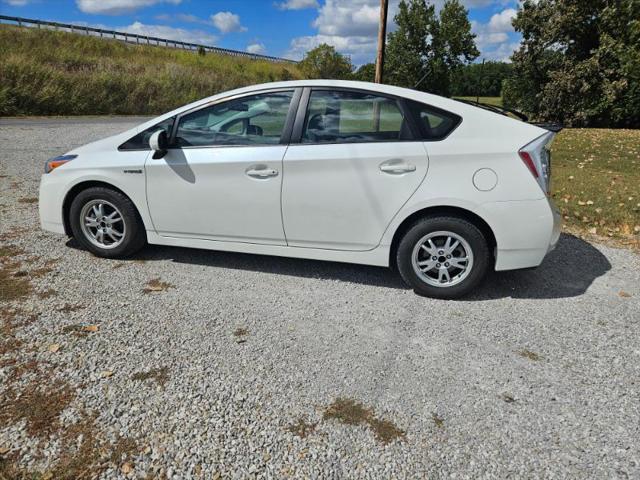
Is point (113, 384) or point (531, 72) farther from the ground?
point (531, 72)

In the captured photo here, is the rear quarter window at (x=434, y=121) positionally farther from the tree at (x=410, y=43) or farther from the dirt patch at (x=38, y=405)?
the tree at (x=410, y=43)

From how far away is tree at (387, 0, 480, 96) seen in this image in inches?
1428

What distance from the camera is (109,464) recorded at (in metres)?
2.04

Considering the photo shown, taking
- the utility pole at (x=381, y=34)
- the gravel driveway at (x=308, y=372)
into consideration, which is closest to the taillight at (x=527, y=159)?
the gravel driveway at (x=308, y=372)

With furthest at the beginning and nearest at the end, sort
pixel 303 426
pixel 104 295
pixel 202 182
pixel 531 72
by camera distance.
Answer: pixel 531 72 < pixel 202 182 < pixel 104 295 < pixel 303 426

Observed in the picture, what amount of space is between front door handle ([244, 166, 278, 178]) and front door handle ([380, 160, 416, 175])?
0.86 m

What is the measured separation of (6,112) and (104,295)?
18604mm

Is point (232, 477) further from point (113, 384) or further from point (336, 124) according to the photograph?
point (336, 124)

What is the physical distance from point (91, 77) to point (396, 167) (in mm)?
22766

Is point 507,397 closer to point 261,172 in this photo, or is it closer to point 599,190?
point 261,172

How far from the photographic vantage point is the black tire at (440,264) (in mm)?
3484

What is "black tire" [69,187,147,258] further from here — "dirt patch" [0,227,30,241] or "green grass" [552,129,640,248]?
"green grass" [552,129,640,248]

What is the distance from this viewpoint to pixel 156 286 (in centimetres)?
382

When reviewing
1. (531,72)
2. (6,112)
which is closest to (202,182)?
(6,112)
